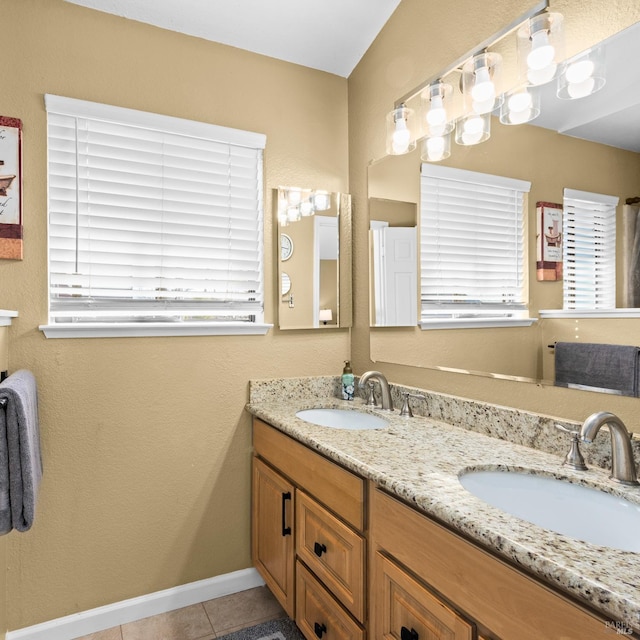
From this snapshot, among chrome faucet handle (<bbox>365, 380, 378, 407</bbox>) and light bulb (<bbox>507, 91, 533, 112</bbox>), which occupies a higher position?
light bulb (<bbox>507, 91, 533, 112</bbox>)

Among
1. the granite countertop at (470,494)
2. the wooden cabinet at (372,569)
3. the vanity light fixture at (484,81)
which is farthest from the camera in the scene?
the vanity light fixture at (484,81)

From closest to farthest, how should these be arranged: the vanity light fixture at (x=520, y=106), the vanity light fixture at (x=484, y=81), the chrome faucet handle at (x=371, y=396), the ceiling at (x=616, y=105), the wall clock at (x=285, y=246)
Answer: the ceiling at (x=616, y=105)
the vanity light fixture at (x=520, y=106)
the vanity light fixture at (x=484, y=81)
the chrome faucet handle at (x=371, y=396)
the wall clock at (x=285, y=246)

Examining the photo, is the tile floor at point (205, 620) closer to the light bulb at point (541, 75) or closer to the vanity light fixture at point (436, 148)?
the vanity light fixture at point (436, 148)

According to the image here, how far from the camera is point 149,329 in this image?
1.96 m

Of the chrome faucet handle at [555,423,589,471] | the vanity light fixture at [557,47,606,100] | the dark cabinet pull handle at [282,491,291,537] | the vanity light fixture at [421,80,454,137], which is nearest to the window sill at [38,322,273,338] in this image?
the dark cabinet pull handle at [282,491,291,537]

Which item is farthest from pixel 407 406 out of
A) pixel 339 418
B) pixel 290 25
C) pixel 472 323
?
pixel 290 25

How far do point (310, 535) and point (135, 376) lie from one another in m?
0.97

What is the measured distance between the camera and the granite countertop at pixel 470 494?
0.70 meters

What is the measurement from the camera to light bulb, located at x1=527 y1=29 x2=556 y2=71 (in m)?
1.37

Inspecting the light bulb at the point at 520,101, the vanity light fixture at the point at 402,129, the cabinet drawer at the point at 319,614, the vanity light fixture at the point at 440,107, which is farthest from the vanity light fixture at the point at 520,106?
the cabinet drawer at the point at 319,614

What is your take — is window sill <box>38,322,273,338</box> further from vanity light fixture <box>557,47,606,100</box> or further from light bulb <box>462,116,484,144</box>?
vanity light fixture <box>557,47,606,100</box>

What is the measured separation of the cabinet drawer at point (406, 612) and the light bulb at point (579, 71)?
142 cm

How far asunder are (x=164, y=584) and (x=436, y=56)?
2.50 meters

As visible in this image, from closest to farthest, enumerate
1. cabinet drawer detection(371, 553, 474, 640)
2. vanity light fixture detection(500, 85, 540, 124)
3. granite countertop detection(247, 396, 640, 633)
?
1. granite countertop detection(247, 396, 640, 633)
2. cabinet drawer detection(371, 553, 474, 640)
3. vanity light fixture detection(500, 85, 540, 124)
